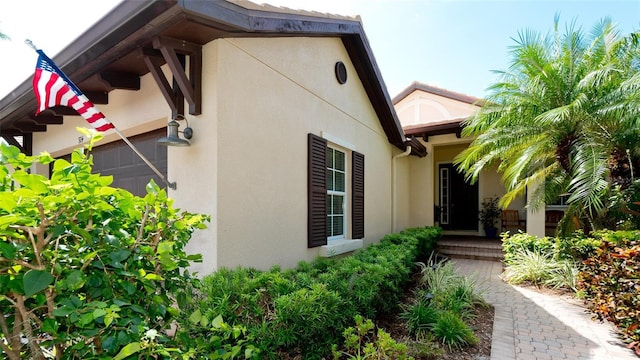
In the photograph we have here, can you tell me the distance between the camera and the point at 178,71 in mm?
3365

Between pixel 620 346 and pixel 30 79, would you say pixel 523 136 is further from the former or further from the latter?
pixel 30 79

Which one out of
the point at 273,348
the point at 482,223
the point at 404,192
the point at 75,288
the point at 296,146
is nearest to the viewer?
the point at 75,288

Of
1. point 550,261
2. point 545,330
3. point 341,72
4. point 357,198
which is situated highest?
point 341,72

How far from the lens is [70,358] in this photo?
138cm

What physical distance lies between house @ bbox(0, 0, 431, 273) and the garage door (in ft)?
0.09

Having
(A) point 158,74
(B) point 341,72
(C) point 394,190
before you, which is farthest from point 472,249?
(A) point 158,74

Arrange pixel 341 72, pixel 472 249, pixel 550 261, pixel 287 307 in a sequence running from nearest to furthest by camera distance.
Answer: pixel 287 307, pixel 341 72, pixel 550 261, pixel 472 249

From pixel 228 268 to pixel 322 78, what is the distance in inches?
153

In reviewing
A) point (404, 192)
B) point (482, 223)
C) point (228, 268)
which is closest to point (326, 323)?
point (228, 268)

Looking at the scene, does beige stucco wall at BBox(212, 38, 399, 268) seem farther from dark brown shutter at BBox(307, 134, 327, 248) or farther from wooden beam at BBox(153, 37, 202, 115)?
wooden beam at BBox(153, 37, 202, 115)

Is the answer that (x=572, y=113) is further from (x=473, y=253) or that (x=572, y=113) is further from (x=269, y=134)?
(x=269, y=134)

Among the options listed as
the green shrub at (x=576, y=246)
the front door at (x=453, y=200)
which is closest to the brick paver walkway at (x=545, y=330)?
the green shrub at (x=576, y=246)

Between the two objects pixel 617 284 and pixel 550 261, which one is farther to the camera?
pixel 550 261

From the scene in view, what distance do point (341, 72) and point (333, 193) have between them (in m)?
2.55
